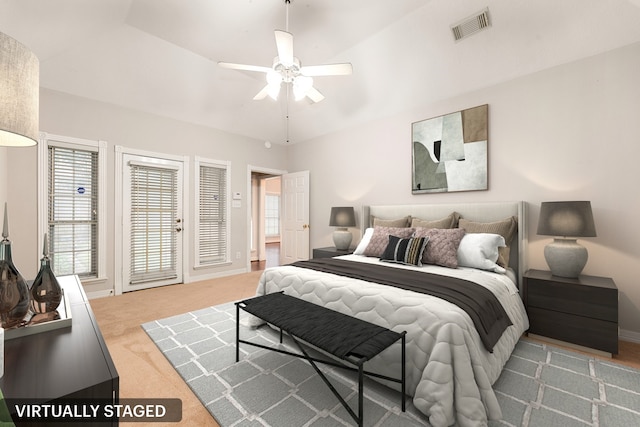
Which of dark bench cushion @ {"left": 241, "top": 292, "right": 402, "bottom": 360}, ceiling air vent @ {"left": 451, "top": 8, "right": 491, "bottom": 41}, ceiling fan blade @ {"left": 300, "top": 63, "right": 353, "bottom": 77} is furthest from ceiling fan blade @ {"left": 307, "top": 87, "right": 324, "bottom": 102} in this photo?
dark bench cushion @ {"left": 241, "top": 292, "right": 402, "bottom": 360}

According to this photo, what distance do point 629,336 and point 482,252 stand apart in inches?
57.3

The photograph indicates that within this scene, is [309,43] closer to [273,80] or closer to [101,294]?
[273,80]

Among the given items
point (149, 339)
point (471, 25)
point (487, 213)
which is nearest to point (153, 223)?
point (149, 339)

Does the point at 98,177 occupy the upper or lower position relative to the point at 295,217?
upper

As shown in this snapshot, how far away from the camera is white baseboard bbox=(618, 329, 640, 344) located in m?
2.50

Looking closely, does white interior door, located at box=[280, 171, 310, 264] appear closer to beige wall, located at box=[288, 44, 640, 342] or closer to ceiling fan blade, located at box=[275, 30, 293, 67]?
beige wall, located at box=[288, 44, 640, 342]

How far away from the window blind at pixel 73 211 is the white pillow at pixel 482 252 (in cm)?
458

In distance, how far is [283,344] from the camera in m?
2.42

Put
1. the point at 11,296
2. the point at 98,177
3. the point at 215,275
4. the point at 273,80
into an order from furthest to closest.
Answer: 1. the point at 215,275
2. the point at 98,177
3. the point at 273,80
4. the point at 11,296

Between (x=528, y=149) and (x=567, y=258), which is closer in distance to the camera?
(x=567, y=258)

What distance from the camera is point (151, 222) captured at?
4258 millimetres

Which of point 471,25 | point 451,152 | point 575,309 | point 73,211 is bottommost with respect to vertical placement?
point 575,309

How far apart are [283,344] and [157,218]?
3089mm

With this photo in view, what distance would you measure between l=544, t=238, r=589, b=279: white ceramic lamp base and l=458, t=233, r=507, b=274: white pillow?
39 cm
